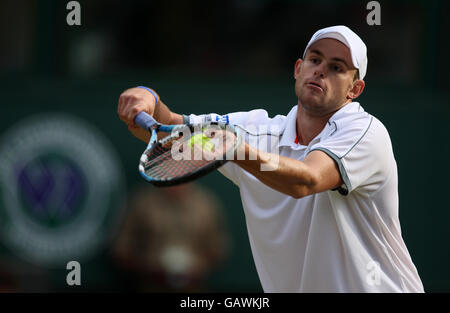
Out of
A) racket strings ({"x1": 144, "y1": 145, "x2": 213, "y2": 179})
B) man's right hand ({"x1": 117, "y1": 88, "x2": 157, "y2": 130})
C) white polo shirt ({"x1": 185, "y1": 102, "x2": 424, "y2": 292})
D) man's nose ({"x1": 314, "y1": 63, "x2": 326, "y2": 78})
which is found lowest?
white polo shirt ({"x1": 185, "y1": 102, "x2": 424, "y2": 292})

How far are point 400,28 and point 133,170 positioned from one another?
10.2 ft

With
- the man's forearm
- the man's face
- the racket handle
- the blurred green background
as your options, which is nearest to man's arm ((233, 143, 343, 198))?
the man's forearm

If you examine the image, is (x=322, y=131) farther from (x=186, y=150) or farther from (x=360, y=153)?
(x=186, y=150)

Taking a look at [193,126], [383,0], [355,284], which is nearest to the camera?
[193,126]

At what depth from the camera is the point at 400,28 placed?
24.9ft

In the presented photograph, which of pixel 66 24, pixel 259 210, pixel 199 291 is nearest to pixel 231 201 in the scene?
pixel 199 291

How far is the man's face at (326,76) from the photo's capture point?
330 cm

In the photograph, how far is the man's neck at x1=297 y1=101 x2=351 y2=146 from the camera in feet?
11.3

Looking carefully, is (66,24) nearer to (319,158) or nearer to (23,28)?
(23,28)

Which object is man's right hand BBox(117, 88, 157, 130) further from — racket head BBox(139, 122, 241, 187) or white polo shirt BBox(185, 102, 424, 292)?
white polo shirt BBox(185, 102, 424, 292)

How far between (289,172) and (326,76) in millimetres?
650

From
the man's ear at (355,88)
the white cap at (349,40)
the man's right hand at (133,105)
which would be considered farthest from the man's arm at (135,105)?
the man's ear at (355,88)

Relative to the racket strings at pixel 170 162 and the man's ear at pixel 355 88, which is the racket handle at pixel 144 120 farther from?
the man's ear at pixel 355 88

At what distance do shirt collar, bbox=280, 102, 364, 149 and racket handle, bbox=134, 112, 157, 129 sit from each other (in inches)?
25.3
